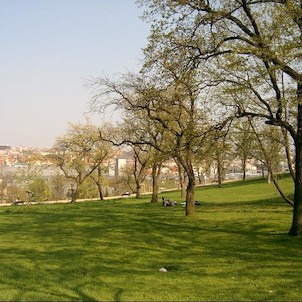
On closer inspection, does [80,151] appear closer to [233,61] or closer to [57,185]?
[57,185]

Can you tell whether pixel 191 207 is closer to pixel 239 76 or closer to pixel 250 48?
pixel 239 76

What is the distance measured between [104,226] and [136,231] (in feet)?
8.62

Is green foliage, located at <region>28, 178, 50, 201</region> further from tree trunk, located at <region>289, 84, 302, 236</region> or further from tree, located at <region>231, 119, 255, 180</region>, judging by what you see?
tree trunk, located at <region>289, 84, 302, 236</region>

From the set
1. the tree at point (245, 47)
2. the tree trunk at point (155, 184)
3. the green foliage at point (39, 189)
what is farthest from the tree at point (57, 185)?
the tree at point (245, 47)

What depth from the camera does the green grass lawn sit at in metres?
8.46

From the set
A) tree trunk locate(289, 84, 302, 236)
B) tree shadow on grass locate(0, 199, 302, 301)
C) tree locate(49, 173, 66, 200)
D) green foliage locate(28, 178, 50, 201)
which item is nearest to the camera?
tree shadow on grass locate(0, 199, 302, 301)

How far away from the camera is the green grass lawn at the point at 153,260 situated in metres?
8.46

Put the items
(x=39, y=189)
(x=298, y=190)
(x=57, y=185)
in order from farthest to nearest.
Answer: (x=57, y=185), (x=39, y=189), (x=298, y=190)

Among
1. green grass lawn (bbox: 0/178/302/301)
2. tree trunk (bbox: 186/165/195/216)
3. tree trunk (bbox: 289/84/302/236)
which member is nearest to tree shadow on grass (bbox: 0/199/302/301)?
green grass lawn (bbox: 0/178/302/301)

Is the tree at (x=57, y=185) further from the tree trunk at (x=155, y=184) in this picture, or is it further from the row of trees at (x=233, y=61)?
the row of trees at (x=233, y=61)

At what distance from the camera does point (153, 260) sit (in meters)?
12.2

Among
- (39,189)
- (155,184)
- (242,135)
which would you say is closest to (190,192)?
(242,135)

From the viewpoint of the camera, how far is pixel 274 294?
8156mm

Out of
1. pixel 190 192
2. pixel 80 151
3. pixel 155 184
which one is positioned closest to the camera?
pixel 190 192
